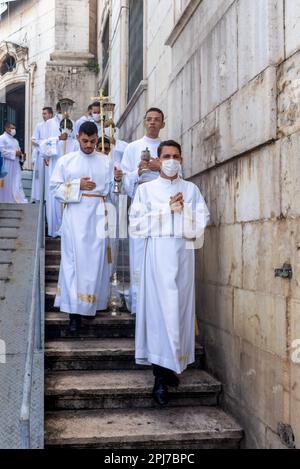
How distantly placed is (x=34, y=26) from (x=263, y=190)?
17.8 meters

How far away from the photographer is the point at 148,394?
4.35 metres

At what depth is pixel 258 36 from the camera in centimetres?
376

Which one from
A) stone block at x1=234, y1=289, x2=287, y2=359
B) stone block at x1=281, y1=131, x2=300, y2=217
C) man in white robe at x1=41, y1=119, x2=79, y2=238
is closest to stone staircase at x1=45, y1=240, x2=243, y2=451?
stone block at x1=234, y1=289, x2=287, y2=359

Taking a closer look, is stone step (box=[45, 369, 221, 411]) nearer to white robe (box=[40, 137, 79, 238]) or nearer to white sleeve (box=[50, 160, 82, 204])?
white sleeve (box=[50, 160, 82, 204])

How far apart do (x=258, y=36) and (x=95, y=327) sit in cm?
310

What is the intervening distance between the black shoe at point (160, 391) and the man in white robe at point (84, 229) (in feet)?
3.96

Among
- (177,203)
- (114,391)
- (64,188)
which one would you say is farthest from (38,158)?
(114,391)

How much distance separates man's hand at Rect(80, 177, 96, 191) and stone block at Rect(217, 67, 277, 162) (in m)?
1.42

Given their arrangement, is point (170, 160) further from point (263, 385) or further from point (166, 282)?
point (263, 385)

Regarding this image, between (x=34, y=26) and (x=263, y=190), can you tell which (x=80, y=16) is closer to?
(x=34, y=26)

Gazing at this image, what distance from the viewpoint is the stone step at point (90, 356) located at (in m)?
4.71
